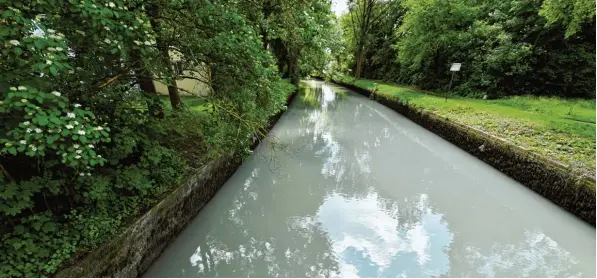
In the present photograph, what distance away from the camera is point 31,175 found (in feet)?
9.29

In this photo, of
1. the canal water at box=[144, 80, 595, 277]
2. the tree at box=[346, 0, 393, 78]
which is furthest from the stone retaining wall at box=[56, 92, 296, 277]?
the tree at box=[346, 0, 393, 78]

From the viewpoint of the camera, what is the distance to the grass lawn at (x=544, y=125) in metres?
5.96

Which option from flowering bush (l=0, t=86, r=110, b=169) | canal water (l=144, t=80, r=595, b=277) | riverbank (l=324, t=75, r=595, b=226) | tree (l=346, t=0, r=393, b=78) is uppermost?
tree (l=346, t=0, r=393, b=78)

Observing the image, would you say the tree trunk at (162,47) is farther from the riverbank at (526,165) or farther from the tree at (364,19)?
the tree at (364,19)

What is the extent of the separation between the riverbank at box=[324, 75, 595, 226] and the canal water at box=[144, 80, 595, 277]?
0.21 m

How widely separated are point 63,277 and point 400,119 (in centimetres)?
1392

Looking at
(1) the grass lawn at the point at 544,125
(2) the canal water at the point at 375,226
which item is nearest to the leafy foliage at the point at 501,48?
(1) the grass lawn at the point at 544,125

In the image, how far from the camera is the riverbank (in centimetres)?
503

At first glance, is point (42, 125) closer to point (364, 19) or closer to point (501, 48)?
point (501, 48)

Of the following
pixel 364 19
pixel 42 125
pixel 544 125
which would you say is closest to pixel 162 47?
pixel 42 125

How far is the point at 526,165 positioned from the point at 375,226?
13.7 ft

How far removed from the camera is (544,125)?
7.93m

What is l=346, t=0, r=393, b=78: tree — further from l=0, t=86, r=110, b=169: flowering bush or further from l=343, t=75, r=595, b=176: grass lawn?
l=0, t=86, r=110, b=169: flowering bush

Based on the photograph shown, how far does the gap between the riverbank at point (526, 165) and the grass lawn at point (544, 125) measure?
0.16 meters
